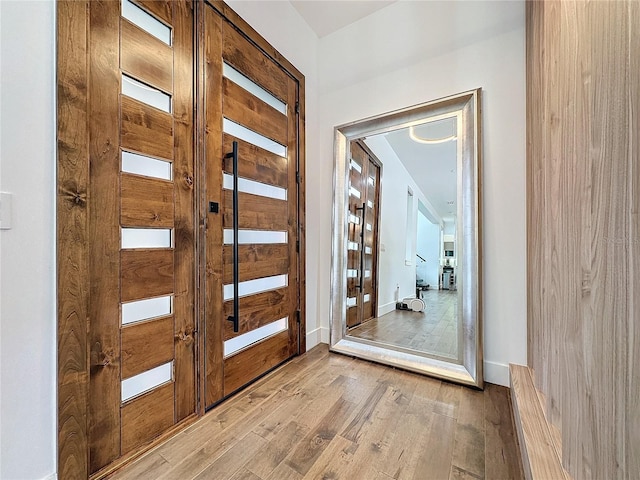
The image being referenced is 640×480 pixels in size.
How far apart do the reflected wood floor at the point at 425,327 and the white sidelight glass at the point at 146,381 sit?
157 cm

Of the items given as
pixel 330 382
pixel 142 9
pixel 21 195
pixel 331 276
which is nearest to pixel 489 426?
pixel 330 382

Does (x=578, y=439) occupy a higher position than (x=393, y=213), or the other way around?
(x=393, y=213)

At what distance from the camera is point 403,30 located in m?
2.27

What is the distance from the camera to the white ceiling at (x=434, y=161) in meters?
2.10

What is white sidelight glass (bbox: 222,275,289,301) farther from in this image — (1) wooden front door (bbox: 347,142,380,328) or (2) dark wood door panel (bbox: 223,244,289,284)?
(1) wooden front door (bbox: 347,142,380,328)

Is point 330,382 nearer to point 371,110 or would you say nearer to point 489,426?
point 489,426

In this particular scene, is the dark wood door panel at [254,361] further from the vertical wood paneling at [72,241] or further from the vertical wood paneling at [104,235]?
the vertical wood paneling at [72,241]

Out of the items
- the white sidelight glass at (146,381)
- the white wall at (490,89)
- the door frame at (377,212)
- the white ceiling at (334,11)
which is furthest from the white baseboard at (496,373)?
the white ceiling at (334,11)

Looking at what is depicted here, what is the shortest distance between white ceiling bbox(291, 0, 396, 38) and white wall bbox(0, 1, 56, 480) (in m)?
1.99

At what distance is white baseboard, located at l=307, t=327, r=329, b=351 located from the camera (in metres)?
2.56

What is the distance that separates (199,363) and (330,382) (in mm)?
913

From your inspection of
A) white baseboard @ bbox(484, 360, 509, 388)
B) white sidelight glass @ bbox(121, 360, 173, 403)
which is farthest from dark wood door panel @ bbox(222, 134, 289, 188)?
white baseboard @ bbox(484, 360, 509, 388)

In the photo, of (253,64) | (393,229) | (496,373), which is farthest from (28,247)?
(496,373)

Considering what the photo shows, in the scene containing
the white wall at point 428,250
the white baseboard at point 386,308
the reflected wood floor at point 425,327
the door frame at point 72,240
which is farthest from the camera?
the white baseboard at point 386,308
